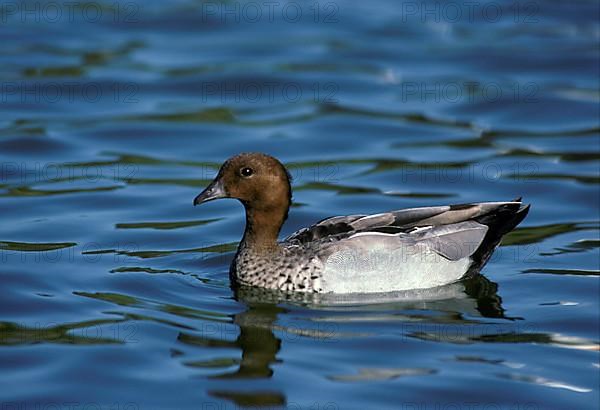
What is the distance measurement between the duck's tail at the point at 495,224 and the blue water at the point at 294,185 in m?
0.30

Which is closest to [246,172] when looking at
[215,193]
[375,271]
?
[215,193]

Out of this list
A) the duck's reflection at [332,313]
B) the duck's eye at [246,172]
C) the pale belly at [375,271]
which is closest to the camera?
the duck's reflection at [332,313]

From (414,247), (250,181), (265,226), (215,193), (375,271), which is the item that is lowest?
(375,271)

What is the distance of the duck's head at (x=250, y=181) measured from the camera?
11.6 meters

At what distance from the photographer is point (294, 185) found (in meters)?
15.3

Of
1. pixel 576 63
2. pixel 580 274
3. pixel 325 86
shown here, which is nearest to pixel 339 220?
pixel 580 274

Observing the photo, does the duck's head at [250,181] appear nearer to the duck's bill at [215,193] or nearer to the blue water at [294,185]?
the duck's bill at [215,193]

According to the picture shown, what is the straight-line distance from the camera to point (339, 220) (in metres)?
11.8

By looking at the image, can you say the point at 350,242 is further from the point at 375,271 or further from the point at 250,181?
the point at 250,181

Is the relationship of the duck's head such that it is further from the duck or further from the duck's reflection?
the duck's reflection

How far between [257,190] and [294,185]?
12.1 feet

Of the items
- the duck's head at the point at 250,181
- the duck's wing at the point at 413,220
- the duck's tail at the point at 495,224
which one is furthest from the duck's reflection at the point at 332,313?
the duck's head at the point at 250,181

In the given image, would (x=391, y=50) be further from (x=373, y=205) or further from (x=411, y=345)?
(x=411, y=345)

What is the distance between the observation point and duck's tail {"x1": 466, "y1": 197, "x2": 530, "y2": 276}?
467 inches
